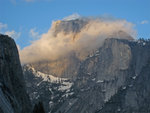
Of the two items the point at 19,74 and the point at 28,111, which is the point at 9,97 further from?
the point at 19,74

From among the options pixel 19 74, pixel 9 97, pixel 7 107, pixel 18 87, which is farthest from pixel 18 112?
pixel 19 74

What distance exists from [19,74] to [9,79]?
14.2 metres

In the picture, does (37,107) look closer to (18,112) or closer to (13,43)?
(18,112)

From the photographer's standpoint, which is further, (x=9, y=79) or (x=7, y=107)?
(x=9, y=79)

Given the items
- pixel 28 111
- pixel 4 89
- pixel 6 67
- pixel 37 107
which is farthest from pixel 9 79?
pixel 37 107

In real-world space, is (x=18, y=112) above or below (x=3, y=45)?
below

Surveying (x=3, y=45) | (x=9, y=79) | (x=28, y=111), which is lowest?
(x=28, y=111)

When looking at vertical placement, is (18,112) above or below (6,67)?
below

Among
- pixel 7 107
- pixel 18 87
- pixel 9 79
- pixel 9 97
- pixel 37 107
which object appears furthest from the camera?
pixel 18 87

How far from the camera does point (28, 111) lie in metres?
112

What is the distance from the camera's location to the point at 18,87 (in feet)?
376

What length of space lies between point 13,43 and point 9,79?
24176 mm

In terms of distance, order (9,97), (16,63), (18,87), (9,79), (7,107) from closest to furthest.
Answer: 1. (7,107)
2. (9,97)
3. (9,79)
4. (18,87)
5. (16,63)

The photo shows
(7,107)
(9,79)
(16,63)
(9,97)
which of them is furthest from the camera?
(16,63)
